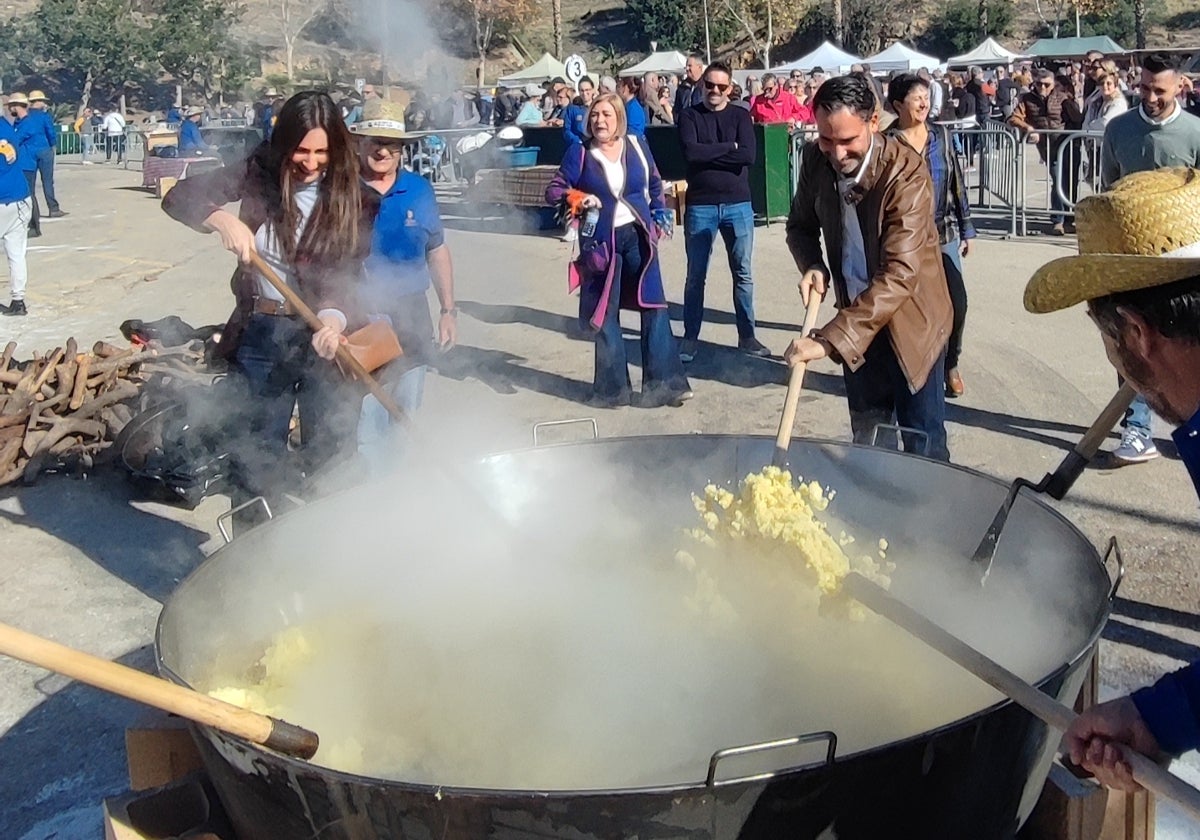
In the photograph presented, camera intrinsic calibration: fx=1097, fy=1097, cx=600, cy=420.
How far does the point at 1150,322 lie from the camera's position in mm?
1654

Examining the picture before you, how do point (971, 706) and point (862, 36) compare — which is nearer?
point (971, 706)

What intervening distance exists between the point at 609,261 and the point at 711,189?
1.35 meters

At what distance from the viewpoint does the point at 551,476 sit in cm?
342

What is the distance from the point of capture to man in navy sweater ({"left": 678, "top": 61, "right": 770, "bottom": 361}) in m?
7.21

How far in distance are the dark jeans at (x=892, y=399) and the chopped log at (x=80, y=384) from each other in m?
4.32

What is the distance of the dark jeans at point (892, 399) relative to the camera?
3986 millimetres

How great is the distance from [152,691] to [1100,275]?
5.34 ft

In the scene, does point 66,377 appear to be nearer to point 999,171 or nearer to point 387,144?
point 387,144

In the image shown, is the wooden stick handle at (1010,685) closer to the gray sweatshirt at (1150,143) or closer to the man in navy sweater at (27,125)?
the gray sweatshirt at (1150,143)

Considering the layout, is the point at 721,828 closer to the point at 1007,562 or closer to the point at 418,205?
the point at 1007,562

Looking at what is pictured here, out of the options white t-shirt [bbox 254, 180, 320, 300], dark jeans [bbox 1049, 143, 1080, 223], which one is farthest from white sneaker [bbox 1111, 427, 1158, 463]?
dark jeans [bbox 1049, 143, 1080, 223]

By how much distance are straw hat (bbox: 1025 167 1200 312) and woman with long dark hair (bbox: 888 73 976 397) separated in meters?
3.92

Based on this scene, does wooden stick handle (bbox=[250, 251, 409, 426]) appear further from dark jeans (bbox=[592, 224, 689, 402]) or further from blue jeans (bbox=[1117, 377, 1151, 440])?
blue jeans (bbox=[1117, 377, 1151, 440])

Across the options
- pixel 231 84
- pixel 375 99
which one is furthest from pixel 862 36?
pixel 375 99
